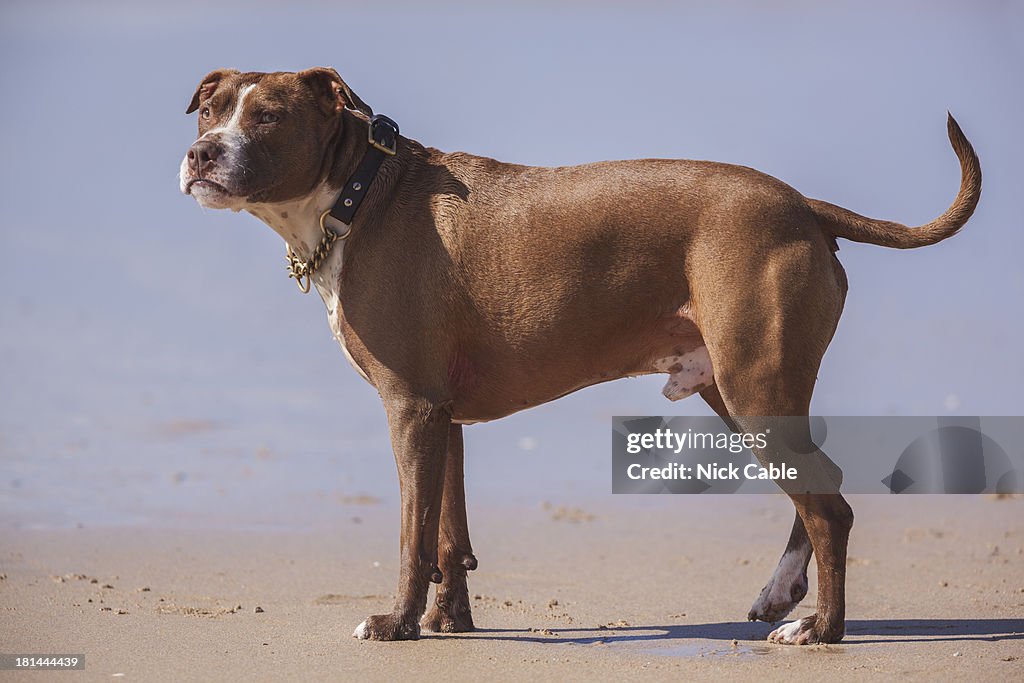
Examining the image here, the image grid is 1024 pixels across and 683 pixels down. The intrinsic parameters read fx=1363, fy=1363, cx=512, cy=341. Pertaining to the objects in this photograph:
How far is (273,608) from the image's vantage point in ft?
21.1

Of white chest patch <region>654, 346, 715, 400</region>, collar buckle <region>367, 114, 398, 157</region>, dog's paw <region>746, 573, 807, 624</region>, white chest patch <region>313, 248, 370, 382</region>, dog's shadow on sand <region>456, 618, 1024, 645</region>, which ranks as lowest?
dog's shadow on sand <region>456, 618, 1024, 645</region>

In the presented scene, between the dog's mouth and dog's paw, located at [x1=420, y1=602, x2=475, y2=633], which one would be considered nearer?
the dog's mouth

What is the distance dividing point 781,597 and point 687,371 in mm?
1085

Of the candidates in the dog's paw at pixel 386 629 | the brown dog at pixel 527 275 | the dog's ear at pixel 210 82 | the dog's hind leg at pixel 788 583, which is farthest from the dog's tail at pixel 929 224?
the dog's ear at pixel 210 82

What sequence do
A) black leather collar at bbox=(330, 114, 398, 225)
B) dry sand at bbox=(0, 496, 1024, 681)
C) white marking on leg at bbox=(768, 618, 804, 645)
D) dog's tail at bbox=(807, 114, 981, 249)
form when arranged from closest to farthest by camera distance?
1. dry sand at bbox=(0, 496, 1024, 681)
2. white marking on leg at bbox=(768, 618, 804, 645)
3. dog's tail at bbox=(807, 114, 981, 249)
4. black leather collar at bbox=(330, 114, 398, 225)

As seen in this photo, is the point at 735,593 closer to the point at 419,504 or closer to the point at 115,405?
the point at 419,504

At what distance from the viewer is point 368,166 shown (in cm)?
596

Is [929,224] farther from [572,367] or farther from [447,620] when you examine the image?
[447,620]

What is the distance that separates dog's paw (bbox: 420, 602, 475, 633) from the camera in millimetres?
6023

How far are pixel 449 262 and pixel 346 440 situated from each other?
648 centimetres

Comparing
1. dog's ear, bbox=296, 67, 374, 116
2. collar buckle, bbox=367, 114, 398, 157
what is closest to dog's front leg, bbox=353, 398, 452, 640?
collar buckle, bbox=367, 114, 398, 157

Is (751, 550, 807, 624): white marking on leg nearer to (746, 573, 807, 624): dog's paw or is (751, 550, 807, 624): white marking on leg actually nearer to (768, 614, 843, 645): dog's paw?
(746, 573, 807, 624): dog's paw

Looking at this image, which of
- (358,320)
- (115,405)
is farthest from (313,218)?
(115,405)

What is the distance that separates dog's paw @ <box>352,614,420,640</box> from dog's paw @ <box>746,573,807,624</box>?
1588mm
